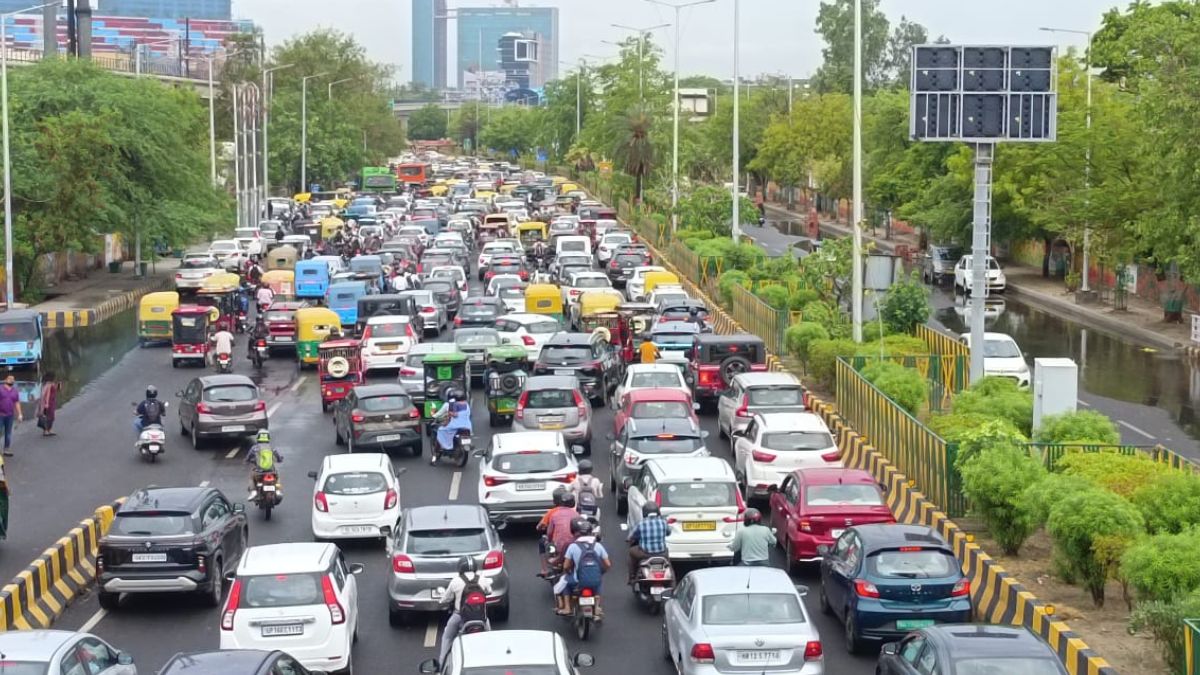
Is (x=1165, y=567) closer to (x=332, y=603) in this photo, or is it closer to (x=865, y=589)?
(x=865, y=589)

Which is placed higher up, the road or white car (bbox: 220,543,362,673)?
white car (bbox: 220,543,362,673)

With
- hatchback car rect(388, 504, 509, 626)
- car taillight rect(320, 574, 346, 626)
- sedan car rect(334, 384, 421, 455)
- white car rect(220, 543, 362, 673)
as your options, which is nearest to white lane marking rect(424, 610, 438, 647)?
hatchback car rect(388, 504, 509, 626)

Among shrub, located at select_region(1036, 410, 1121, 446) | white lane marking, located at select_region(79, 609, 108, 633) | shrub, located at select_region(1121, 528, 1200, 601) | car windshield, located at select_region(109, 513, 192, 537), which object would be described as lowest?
white lane marking, located at select_region(79, 609, 108, 633)

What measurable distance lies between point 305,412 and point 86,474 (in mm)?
7534

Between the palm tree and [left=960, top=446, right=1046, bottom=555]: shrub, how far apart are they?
7493 cm

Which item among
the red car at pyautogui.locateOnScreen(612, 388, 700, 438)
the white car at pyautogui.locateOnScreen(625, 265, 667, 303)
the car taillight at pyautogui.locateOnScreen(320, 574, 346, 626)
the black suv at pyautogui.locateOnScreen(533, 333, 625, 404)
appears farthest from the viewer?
the white car at pyautogui.locateOnScreen(625, 265, 667, 303)

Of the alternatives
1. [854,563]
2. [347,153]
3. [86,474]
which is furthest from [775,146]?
[854,563]

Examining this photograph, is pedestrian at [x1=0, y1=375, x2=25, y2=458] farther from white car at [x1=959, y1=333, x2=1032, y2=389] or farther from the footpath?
the footpath

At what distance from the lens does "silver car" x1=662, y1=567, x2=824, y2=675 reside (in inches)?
643

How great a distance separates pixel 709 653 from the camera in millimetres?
16406

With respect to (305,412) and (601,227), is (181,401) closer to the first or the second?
(305,412)

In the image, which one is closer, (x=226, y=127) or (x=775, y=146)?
(x=775, y=146)

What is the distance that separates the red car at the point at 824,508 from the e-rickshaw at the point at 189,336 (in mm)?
24914

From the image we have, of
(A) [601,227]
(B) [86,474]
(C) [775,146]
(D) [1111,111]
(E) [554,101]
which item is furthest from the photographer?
(E) [554,101]
